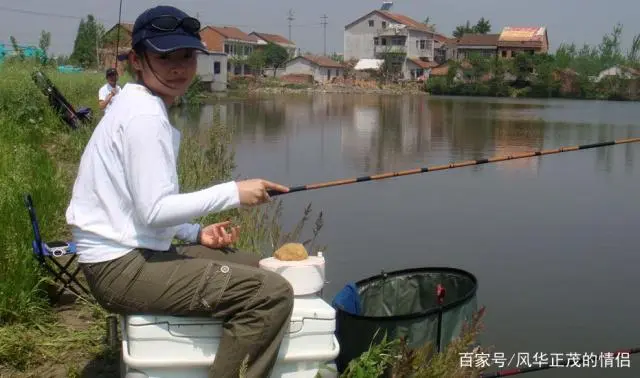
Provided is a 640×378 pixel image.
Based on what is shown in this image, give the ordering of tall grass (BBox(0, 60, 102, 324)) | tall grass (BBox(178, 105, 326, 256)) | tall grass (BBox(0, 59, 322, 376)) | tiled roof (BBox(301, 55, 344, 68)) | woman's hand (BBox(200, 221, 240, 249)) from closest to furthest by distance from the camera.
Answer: woman's hand (BBox(200, 221, 240, 249))
tall grass (BBox(0, 59, 322, 376))
tall grass (BBox(0, 60, 102, 324))
tall grass (BBox(178, 105, 326, 256))
tiled roof (BBox(301, 55, 344, 68))

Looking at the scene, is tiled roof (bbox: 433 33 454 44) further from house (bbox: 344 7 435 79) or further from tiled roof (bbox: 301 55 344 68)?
tiled roof (bbox: 301 55 344 68)

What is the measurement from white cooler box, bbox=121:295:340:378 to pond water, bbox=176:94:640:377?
247 cm

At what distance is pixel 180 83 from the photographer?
7.82 feet

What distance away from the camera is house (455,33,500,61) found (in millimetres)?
71000

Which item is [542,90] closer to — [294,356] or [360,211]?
[360,211]

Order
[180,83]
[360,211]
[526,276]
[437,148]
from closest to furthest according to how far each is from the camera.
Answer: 1. [180,83]
2. [526,276]
3. [360,211]
4. [437,148]

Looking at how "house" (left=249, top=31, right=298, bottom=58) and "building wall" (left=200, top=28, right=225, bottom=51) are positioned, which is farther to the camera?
"house" (left=249, top=31, right=298, bottom=58)

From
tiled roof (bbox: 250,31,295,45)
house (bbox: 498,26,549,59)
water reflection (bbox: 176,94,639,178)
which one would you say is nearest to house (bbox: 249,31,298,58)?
tiled roof (bbox: 250,31,295,45)

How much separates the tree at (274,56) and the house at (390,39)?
10.0 metres

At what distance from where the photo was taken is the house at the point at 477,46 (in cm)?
7100

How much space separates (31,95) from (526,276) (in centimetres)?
823

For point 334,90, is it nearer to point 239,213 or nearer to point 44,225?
point 239,213

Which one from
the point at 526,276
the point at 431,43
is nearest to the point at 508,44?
the point at 431,43

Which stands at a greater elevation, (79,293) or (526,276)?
(79,293)
